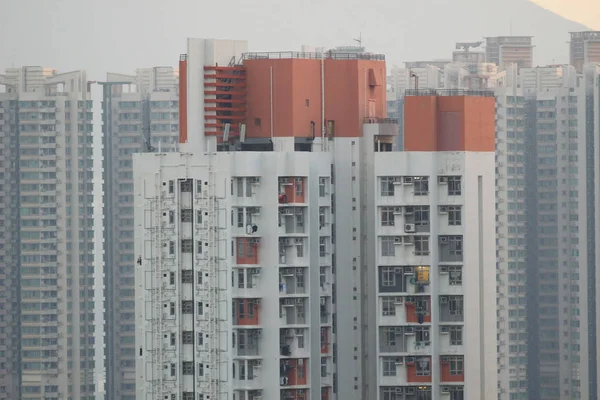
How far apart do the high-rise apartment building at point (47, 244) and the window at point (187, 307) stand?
102 feet

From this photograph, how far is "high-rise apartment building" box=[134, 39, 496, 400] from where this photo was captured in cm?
4009

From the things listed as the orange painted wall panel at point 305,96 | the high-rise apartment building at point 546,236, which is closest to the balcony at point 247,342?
the orange painted wall panel at point 305,96

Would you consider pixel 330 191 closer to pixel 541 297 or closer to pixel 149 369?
pixel 149 369

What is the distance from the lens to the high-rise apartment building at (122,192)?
7162 cm

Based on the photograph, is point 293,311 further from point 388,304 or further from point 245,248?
point 388,304

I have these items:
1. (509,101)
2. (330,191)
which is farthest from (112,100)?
(330,191)

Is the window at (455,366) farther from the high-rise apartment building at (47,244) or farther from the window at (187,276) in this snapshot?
the high-rise apartment building at (47,244)

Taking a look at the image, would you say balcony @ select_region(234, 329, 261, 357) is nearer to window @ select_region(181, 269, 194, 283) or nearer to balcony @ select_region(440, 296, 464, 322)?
window @ select_region(181, 269, 194, 283)

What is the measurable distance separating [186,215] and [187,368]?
11.5 feet

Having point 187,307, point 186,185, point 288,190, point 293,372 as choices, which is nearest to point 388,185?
point 288,190

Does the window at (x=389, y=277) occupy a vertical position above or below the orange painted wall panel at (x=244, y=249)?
A: below

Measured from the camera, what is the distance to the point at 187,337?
40.2 metres

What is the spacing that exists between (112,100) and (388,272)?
3455 centimetres

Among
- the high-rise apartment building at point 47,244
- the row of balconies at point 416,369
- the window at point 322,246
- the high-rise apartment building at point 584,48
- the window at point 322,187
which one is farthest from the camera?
the high-rise apartment building at point 584,48
